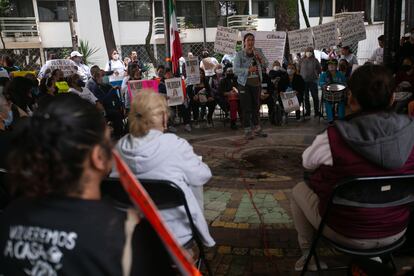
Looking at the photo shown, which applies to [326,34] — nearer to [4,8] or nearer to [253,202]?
[253,202]

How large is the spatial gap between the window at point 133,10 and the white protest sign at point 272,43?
1789 cm

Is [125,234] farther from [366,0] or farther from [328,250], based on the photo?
[366,0]

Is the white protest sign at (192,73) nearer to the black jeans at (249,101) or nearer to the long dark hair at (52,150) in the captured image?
the black jeans at (249,101)

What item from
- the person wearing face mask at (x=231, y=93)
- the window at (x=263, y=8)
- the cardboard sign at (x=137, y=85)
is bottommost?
the person wearing face mask at (x=231, y=93)

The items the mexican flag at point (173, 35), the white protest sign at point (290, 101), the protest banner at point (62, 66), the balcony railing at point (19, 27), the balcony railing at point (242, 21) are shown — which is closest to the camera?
the mexican flag at point (173, 35)

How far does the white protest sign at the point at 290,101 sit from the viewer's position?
8.69 meters

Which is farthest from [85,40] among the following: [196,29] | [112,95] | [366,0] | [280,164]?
[280,164]

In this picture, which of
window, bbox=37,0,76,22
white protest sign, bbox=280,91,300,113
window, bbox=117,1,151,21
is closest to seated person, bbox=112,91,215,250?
white protest sign, bbox=280,91,300,113

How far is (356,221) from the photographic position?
7.28 ft

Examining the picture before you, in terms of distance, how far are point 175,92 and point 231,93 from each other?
4.18 ft

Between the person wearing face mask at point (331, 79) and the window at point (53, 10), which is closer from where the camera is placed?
the person wearing face mask at point (331, 79)

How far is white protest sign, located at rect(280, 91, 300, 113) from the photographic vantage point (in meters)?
8.69

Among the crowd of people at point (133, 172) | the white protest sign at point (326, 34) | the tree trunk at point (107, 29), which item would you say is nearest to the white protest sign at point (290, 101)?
the white protest sign at point (326, 34)

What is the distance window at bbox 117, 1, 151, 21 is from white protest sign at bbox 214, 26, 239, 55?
57.4 ft
